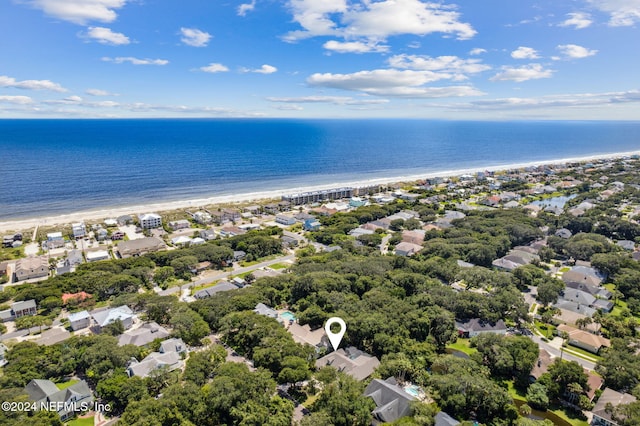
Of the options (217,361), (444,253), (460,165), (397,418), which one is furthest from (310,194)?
(460,165)

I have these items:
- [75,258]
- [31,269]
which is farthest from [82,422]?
[75,258]

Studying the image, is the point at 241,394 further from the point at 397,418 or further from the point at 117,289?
the point at 117,289

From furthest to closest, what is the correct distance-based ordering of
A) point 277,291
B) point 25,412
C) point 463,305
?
point 277,291 → point 463,305 → point 25,412

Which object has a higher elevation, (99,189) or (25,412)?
(99,189)

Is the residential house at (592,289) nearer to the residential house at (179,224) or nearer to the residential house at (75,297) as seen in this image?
the residential house at (75,297)

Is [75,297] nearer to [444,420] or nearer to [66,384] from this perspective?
[66,384]
